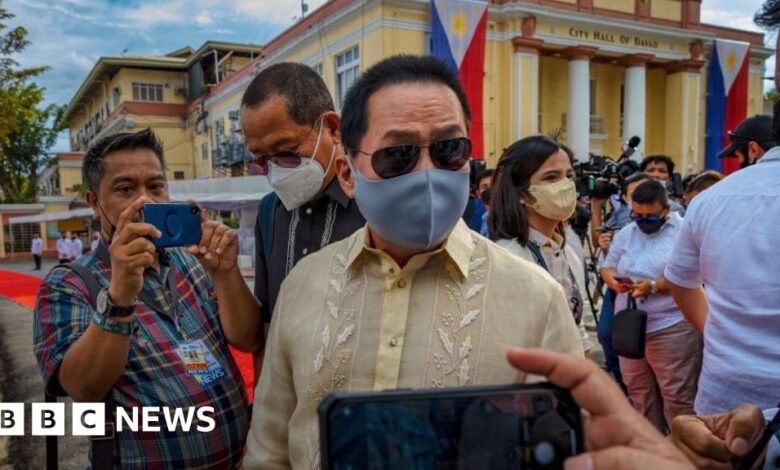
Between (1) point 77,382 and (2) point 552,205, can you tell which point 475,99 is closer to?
(2) point 552,205

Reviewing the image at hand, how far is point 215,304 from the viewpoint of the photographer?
2.08 meters

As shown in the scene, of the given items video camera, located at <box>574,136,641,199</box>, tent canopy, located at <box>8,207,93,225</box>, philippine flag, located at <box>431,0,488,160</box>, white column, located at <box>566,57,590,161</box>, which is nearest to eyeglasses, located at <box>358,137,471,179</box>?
video camera, located at <box>574,136,641,199</box>

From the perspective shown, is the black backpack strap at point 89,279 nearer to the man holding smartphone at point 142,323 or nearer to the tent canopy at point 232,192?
the man holding smartphone at point 142,323

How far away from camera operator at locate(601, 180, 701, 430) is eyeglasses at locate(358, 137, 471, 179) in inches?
98.5

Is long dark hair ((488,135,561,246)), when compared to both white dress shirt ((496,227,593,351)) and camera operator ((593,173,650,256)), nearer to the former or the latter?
white dress shirt ((496,227,593,351))

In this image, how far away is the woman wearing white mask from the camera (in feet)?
8.20

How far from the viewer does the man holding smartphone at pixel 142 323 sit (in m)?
1.58

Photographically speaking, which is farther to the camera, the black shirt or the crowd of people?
the black shirt

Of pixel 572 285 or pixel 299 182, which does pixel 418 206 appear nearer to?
pixel 299 182

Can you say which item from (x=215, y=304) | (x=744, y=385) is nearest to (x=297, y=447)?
(x=215, y=304)

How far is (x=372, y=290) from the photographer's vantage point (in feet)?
4.35

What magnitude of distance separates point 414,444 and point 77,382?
1238 mm

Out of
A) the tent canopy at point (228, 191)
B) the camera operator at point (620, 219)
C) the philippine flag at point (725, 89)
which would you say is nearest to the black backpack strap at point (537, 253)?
the camera operator at point (620, 219)

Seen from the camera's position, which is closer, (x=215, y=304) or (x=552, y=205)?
(x=215, y=304)
